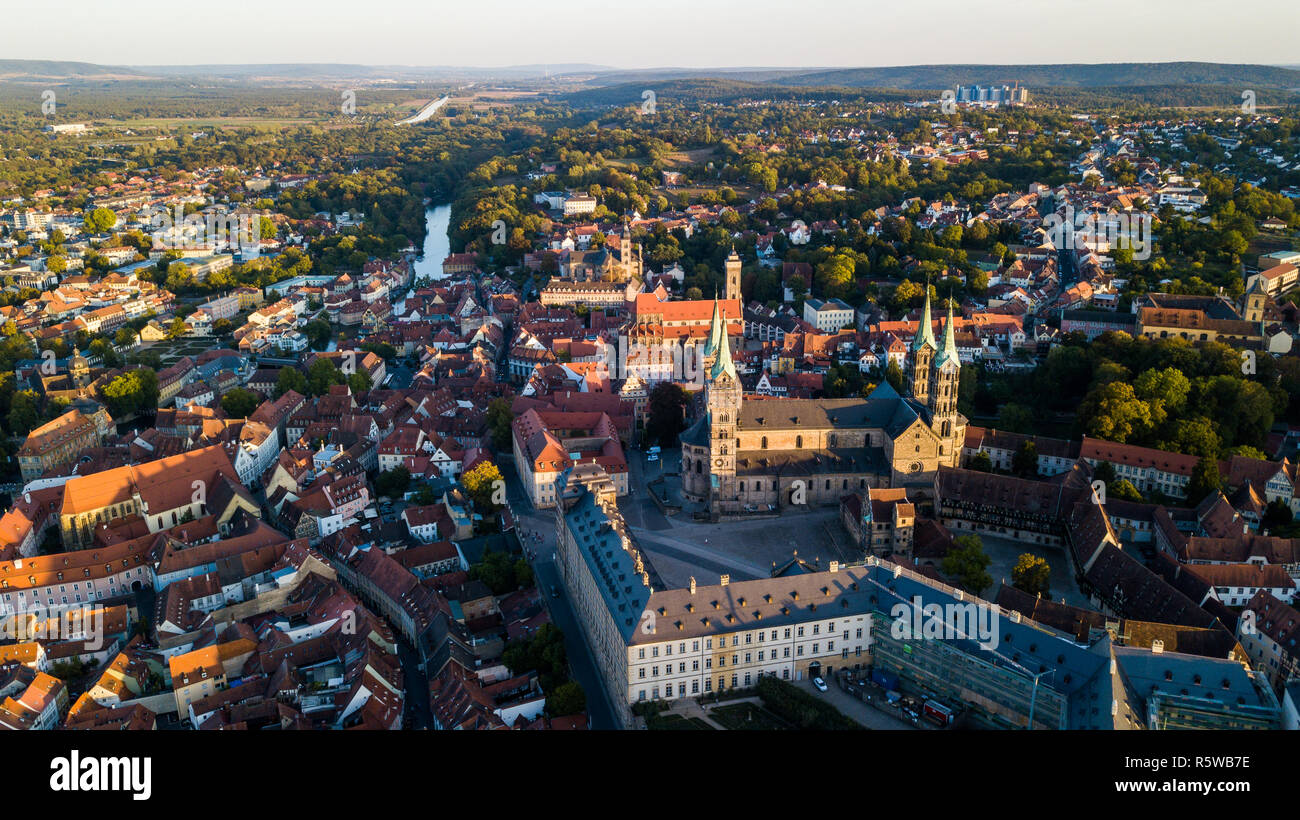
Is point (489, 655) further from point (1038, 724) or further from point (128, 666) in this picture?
point (1038, 724)

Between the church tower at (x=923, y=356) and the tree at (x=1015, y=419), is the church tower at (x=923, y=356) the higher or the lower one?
the higher one

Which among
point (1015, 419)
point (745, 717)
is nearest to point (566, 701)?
point (745, 717)

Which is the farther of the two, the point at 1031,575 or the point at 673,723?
the point at 1031,575

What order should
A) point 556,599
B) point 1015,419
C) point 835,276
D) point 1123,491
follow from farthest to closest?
point 835,276 < point 1015,419 < point 1123,491 < point 556,599

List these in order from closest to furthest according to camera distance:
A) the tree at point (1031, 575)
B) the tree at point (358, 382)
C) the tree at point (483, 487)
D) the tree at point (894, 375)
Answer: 1. the tree at point (1031, 575)
2. the tree at point (483, 487)
3. the tree at point (894, 375)
4. the tree at point (358, 382)

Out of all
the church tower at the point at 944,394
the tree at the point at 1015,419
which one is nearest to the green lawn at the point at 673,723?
the church tower at the point at 944,394

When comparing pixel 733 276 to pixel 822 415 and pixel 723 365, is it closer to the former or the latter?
pixel 822 415

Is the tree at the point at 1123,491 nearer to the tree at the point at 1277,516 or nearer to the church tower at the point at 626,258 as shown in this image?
the tree at the point at 1277,516
